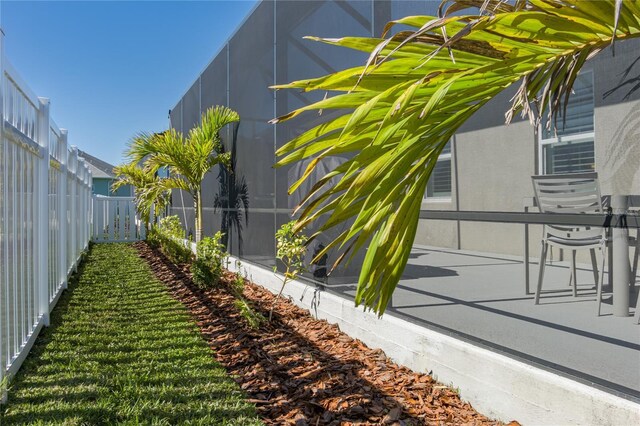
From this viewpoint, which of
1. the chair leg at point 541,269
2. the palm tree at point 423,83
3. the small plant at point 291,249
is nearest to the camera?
the palm tree at point 423,83

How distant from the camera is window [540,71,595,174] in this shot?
2004mm

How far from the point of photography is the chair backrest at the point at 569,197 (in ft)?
6.73

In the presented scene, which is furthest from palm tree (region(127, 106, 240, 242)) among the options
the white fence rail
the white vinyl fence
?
the white fence rail

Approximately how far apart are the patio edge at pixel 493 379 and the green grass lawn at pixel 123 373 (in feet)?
3.46

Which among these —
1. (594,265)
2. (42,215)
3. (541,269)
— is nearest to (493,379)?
(541,269)

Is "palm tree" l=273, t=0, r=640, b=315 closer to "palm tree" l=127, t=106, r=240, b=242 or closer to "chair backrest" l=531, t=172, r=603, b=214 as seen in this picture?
"chair backrest" l=531, t=172, r=603, b=214

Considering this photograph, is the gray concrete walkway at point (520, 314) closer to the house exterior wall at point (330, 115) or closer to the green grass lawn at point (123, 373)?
the house exterior wall at point (330, 115)

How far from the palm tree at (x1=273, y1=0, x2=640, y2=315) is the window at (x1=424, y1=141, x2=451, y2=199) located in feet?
5.57

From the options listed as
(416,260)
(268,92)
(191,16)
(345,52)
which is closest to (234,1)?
(191,16)

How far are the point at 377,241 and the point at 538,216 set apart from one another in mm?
1534

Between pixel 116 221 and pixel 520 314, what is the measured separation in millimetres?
13814

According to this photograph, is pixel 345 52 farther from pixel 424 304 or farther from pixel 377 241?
pixel 377 241

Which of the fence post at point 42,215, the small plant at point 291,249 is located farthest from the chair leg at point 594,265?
the fence post at point 42,215

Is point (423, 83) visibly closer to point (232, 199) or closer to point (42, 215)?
point (42, 215)
